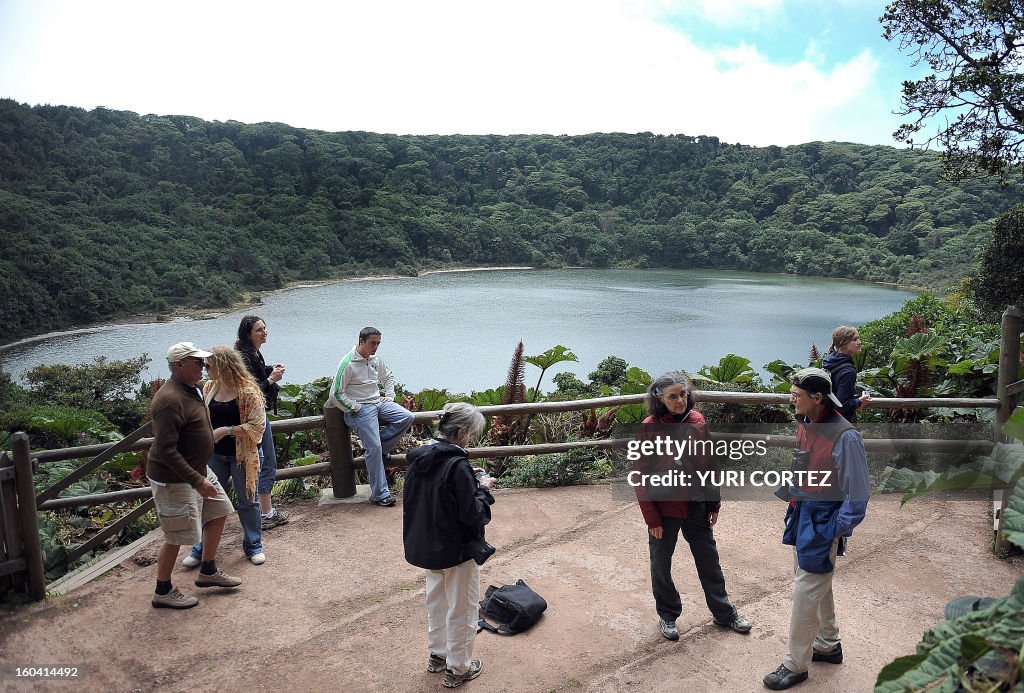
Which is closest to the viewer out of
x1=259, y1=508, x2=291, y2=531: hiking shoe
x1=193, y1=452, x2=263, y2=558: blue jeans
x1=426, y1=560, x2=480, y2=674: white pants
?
x1=426, y1=560, x2=480, y2=674: white pants

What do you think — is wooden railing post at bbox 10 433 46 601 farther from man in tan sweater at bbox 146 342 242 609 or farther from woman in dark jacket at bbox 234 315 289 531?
woman in dark jacket at bbox 234 315 289 531

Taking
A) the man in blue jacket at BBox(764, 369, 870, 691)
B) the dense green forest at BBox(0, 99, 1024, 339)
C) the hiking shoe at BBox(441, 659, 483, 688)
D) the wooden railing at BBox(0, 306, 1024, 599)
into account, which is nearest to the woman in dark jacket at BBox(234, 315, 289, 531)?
the wooden railing at BBox(0, 306, 1024, 599)

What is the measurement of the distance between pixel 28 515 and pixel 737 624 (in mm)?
3769

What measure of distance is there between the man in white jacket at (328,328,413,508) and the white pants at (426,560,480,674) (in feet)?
7.33

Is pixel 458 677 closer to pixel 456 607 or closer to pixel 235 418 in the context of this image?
pixel 456 607

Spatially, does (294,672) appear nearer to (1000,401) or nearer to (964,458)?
(1000,401)

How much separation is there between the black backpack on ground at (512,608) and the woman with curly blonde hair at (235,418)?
1.57 m

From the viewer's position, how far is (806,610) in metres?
2.93

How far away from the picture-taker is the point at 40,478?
25.4 feet

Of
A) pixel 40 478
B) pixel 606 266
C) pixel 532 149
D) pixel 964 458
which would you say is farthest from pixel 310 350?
pixel 532 149

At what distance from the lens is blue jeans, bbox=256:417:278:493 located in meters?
4.55

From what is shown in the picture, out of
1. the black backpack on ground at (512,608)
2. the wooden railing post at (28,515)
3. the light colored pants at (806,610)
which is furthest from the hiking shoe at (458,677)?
the wooden railing post at (28,515)

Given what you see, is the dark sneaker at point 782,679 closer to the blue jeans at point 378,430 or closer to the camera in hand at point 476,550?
the camera in hand at point 476,550

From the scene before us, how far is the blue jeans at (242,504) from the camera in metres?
4.14
